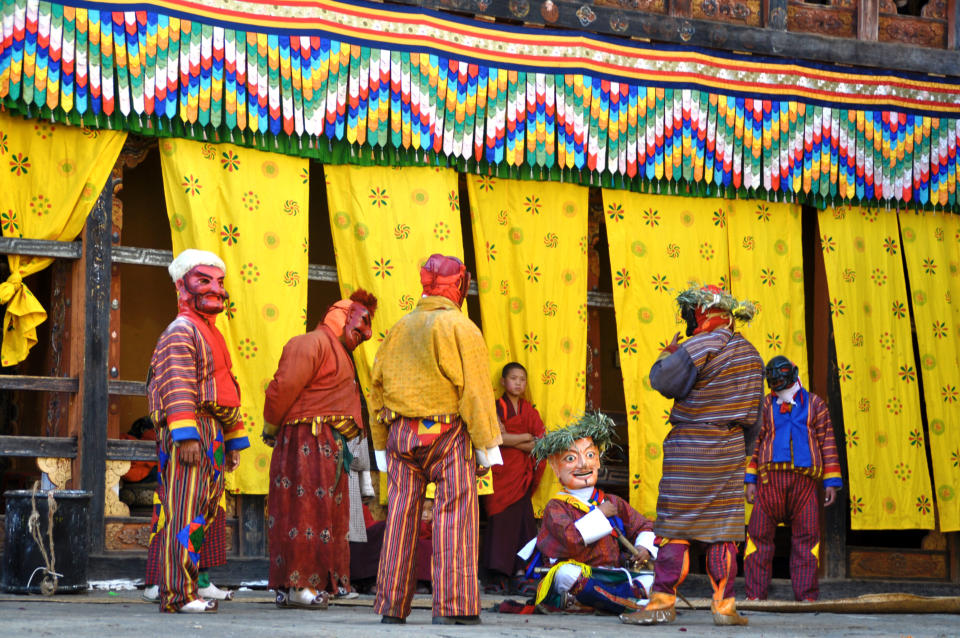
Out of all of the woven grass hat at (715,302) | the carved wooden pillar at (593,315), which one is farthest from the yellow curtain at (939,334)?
the woven grass hat at (715,302)

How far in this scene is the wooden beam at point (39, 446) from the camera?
26.0ft

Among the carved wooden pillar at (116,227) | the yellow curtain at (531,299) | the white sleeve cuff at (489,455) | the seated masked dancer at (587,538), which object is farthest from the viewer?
the yellow curtain at (531,299)

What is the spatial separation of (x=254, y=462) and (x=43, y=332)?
11.1 ft

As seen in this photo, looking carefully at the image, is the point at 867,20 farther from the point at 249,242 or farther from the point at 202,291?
the point at 202,291

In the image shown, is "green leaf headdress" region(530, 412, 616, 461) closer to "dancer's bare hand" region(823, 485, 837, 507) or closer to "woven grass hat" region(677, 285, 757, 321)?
"woven grass hat" region(677, 285, 757, 321)

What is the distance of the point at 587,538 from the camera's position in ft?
23.2

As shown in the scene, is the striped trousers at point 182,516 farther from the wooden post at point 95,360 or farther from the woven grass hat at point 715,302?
the woven grass hat at point 715,302

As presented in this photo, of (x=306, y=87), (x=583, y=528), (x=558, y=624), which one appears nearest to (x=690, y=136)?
(x=306, y=87)

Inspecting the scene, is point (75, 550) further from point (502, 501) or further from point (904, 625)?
point (904, 625)

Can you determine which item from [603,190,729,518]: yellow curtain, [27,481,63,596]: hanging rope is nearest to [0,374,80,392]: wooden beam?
[27,481,63,596]: hanging rope

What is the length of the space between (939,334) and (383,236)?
429 cm

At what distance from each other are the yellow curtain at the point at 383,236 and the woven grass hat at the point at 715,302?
2.28 m

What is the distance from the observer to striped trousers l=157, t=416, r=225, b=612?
6281mm

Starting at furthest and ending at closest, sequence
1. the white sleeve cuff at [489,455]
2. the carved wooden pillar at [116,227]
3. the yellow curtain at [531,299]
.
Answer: the yellow curtain at [531,299] < the carved wooden pillar at [116,227] < the white sleeve cuff at [489,455]
